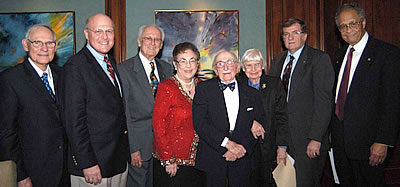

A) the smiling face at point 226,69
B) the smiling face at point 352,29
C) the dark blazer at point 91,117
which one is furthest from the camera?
the smiling face at point 352,29

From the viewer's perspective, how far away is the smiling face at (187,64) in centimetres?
253

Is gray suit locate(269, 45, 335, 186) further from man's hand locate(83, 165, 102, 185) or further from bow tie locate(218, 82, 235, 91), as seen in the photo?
man's hand locate(83, 165, 102, 185)

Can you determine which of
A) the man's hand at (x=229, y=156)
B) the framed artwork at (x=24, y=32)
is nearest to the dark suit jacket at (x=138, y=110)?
the man's hand at (x=229, y=156)

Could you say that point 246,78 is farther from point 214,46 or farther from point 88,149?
point 214,46

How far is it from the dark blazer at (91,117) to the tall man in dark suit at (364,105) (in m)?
1.99

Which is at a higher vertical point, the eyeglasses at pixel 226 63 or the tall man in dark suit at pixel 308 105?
the eyeglasses at pixel 226 63

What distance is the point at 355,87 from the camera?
8.62 feet

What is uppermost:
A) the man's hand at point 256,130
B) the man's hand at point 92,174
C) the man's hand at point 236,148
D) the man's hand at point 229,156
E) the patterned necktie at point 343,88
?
the patterned necktie at point 343,88

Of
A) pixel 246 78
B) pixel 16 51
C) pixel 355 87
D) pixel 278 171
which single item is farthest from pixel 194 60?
pixel 16 51

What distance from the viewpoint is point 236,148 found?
2.42m

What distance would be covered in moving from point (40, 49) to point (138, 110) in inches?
39.3

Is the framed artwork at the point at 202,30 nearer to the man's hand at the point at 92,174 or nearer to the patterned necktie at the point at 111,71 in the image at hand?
the patterned necktie at the point at 111,71

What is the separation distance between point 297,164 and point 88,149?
6.48ft

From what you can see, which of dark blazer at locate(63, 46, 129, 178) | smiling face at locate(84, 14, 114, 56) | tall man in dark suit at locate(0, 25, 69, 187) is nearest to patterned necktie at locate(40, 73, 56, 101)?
tall man in dark suit at locate(0, 25, 69, 187)
